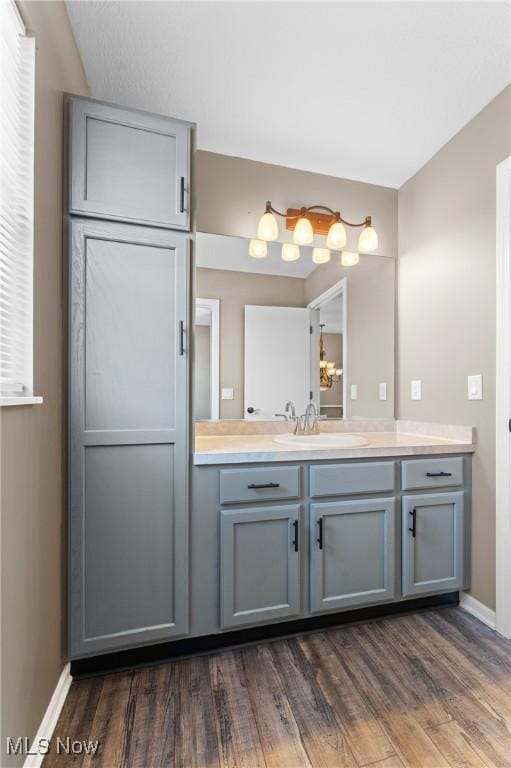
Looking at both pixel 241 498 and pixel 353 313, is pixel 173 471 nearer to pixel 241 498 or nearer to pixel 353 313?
pixel 241 498

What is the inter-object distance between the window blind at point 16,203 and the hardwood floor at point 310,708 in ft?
3.79

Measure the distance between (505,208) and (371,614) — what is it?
2.07 meters

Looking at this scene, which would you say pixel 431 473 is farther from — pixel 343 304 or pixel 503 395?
pixel 343 304

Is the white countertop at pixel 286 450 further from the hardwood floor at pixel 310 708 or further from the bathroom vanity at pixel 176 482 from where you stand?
the hardwood floor at pixel 310 708

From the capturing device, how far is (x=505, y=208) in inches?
70.7

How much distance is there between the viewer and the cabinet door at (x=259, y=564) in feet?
5.30

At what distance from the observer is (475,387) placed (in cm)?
196

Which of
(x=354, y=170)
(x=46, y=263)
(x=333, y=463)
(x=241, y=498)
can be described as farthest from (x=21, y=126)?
(x=354, y=170)

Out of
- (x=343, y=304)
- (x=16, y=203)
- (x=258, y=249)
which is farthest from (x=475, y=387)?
(x=16, y=203)

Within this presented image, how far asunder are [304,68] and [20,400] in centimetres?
180

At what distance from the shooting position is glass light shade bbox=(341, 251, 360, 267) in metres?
2.48

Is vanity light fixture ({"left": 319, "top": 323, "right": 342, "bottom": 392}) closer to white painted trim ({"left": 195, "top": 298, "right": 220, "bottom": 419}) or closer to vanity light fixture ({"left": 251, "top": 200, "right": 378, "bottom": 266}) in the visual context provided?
vanity light fixture ({"left": 251, "top": 200, "right": 378, "bottom": 266})

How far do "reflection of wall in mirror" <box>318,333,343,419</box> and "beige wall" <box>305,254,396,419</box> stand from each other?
58 millimetres
